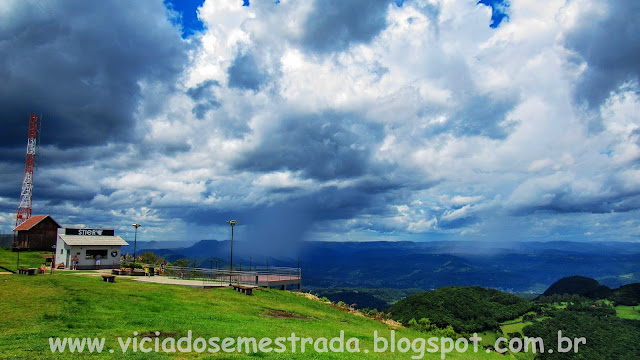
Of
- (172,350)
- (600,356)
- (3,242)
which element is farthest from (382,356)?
(600,356)

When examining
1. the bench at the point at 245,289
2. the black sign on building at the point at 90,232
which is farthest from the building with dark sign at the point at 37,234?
the bench at the point at 245,289

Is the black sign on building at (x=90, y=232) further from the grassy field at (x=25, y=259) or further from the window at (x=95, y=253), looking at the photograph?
the grassy field at (x=25, y=259)

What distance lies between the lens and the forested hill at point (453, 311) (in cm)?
14138

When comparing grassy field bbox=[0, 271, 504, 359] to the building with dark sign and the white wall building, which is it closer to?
the white wall building

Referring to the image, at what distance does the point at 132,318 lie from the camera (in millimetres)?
21375

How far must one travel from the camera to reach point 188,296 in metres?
32.1

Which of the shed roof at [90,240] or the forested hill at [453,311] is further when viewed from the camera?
the forested hill at [453,311]

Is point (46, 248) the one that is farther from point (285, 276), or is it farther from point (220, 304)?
point (220, 304)

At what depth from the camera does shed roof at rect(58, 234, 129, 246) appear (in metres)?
58.2

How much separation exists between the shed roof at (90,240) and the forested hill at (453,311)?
9728 cm

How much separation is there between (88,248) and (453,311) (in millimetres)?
142525

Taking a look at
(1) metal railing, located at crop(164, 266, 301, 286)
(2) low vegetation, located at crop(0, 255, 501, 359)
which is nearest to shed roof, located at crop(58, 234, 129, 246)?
(1) metal railing, located at crop(164, 266, 301, 286)

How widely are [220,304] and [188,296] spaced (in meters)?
3.47

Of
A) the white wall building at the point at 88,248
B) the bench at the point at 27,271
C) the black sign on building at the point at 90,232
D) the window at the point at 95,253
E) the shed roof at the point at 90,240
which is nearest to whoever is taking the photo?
the bench at the point at 27,271
